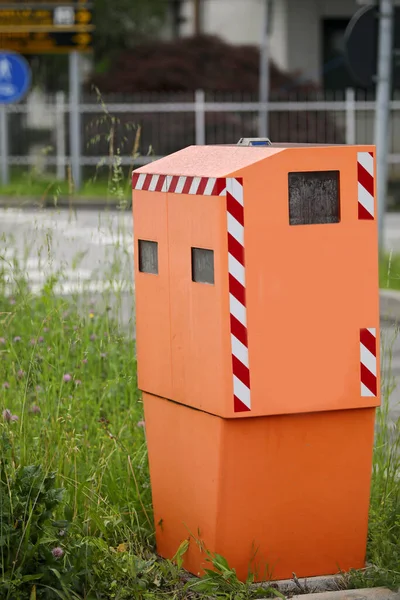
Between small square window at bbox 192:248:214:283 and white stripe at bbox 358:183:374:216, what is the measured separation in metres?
0.55

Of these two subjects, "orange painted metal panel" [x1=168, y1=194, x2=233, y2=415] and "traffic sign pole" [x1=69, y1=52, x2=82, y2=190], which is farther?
"traffic sign pole" [x1=69, y1=52, x2=82, y2=190]

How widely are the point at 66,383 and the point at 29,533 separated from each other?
1666mm

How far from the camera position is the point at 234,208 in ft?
14.2

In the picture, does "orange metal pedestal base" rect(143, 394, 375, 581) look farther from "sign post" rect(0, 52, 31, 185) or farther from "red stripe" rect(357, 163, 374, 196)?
"sign post" rect(0, 52, 31, 185)

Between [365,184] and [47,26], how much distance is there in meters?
22.0

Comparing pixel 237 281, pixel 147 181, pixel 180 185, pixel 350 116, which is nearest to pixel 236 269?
pixel 237 281

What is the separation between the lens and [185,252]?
15.0 ft

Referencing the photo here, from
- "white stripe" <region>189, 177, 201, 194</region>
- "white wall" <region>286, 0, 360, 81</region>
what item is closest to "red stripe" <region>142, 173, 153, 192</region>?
"white stripe" <region>189, 177, 201, 194</region>

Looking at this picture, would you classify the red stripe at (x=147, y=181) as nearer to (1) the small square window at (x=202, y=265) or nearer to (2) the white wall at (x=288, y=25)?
(1) the small square window at (x=202, y=265)

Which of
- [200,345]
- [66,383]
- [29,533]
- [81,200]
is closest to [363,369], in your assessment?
[200,345]

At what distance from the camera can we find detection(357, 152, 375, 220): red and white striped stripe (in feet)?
14.9

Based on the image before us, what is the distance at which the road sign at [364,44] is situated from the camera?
11.0 meters

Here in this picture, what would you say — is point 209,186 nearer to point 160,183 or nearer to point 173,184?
point 173,184

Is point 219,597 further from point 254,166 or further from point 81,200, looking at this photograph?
point 81,200
